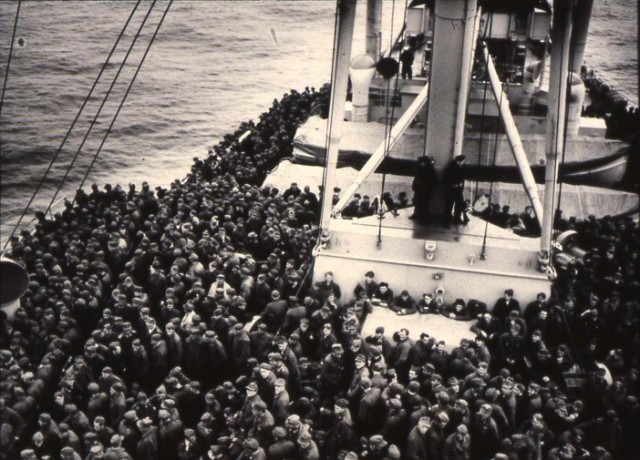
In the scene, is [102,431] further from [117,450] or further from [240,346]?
[240,346]

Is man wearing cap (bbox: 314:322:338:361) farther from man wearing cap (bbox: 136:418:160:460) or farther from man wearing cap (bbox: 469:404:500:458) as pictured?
man wearing cap (bbox: 136:418:160:460)

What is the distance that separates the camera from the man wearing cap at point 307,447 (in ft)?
24.5

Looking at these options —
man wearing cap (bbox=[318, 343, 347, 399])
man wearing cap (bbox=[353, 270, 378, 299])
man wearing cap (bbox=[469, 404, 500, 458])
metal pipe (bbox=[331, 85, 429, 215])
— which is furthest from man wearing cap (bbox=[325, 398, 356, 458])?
metal pipe (bbox=[331, 85, 429, 215])

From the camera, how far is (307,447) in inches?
294

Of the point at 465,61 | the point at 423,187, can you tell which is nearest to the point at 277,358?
the point at 423,187

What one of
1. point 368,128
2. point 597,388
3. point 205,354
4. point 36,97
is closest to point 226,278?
point 205,354

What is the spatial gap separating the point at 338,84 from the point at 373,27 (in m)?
12.0

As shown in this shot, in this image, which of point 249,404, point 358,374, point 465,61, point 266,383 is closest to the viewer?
point 249,404

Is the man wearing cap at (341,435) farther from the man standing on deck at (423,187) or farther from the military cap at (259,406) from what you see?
the man standing on deck at (423,187)

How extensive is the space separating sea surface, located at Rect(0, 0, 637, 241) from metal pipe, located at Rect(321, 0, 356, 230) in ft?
50.0

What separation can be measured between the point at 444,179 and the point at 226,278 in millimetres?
Answer: 4444

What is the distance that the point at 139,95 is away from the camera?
39188mm

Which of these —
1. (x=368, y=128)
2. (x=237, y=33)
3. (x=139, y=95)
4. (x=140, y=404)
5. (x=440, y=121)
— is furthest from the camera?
(x=237, y=33)

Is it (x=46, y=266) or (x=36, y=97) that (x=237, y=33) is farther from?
(x=46, y=266)
